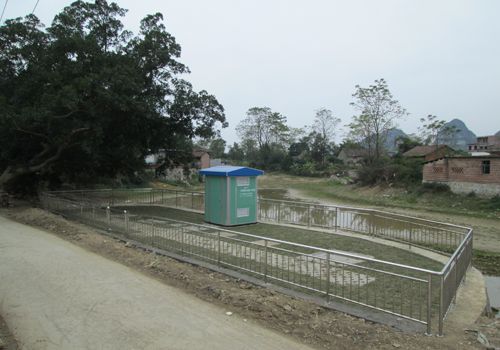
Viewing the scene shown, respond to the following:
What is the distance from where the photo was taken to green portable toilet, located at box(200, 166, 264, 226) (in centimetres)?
1315

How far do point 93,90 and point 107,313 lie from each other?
1255 cm

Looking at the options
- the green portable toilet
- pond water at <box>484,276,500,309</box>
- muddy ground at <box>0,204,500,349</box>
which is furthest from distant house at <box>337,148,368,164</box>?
muddy ground at <box>0,204,500,349</box>

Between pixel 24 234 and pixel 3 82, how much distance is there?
11409 millimetres

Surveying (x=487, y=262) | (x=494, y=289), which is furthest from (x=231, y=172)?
(x=487, y=262)

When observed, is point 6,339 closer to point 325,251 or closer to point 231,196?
point 325,251

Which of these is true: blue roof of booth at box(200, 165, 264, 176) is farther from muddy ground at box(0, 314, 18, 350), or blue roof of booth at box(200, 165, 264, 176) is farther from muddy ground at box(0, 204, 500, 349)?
muddy ground at box(0, 314, 18, 350)

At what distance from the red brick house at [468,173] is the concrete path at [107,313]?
25756mm

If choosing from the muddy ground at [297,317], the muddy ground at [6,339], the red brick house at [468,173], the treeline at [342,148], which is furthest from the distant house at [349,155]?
the muddy ground at [6,339]

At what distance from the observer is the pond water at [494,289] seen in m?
8.77

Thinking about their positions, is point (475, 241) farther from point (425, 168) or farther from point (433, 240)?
point (425, 168)

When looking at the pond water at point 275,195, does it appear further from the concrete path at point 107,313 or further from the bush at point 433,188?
the concrete path at point 107,313

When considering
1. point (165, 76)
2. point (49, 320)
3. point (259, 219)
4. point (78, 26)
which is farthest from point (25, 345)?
point (78, 26)

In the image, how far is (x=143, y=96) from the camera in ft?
57.3

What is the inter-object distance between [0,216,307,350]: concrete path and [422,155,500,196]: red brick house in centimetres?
2576
